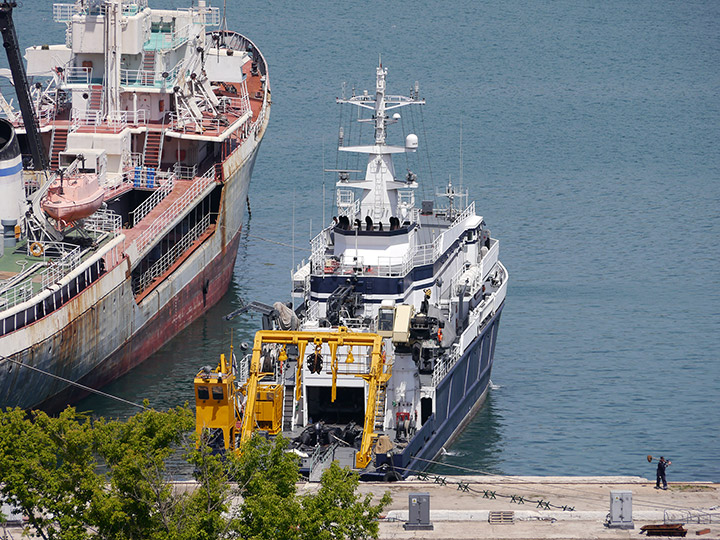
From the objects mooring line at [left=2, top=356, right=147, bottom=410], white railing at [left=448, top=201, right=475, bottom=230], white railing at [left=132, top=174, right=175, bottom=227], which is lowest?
mooring line at [left=2, top=356, right=147, bottom=410]

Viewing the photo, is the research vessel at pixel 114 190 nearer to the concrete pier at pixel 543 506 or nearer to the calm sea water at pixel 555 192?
the calm sea water at pixel 555 192

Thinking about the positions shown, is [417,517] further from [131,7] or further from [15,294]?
[131,7]

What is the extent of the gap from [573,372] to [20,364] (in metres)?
25.4

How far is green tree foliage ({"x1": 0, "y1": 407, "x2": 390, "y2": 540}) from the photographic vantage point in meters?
34.1

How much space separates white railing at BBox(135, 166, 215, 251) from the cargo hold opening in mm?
17493

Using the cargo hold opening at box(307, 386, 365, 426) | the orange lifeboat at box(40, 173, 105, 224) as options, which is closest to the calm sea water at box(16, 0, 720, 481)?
the cargo hold opening at box(307, 386, 365, 426)

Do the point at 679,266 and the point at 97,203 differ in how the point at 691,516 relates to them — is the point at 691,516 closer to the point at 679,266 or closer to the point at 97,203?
the point at 97,203

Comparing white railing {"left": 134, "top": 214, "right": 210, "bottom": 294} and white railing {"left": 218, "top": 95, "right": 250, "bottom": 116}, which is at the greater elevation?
white railing {"left": 218, "top": 95, "right": 250, "bottom": 116}

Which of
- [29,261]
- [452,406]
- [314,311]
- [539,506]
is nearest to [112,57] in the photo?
[29,261]

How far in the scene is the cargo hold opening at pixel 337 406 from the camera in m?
51.1

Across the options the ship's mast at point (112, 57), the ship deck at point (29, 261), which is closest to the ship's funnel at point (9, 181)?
the ship deck at point (29, 261)

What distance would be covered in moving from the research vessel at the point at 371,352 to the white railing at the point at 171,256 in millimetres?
11510

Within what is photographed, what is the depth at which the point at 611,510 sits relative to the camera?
40.6 m

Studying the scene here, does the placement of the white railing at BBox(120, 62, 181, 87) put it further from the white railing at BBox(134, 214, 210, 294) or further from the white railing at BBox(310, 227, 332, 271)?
the white railing at BBox(310, 227, 332, 271)
